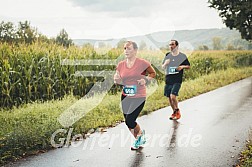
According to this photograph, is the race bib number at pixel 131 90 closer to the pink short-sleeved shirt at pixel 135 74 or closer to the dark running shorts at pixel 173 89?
the pink short-sleeved shirt at pixel 135 74

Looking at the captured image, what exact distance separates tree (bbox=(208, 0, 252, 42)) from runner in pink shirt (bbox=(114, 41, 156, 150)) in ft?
85.3

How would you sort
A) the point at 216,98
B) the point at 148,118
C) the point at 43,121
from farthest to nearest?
1. the point at 216,98
2. the point at 148,118
3. the point at 43,121

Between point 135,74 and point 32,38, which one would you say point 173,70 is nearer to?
point 135,74

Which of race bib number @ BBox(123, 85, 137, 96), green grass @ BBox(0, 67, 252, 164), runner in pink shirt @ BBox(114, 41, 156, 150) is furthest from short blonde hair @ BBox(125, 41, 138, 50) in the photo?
green grass @ BBox(0, 67, 252, 164)

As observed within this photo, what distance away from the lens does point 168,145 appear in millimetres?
6383

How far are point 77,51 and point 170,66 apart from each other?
5.55m

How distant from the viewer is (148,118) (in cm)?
905

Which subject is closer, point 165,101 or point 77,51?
point 165,101

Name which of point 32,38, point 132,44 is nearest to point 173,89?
point 132,44

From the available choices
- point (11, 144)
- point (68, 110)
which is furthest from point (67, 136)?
point (68, 110)

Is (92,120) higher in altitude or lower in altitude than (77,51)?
lower

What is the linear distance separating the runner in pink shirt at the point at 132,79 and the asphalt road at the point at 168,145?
55 centimetres

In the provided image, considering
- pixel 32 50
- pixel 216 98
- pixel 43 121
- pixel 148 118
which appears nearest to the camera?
pixel 43 121

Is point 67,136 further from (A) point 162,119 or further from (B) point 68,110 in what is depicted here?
(A) point 162,119
